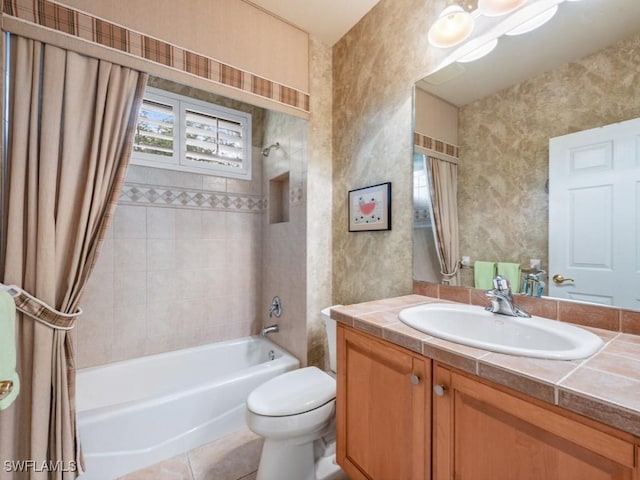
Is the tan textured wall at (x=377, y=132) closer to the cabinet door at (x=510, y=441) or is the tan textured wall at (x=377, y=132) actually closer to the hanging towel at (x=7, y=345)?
the cabinet door at (x=510, y=441)

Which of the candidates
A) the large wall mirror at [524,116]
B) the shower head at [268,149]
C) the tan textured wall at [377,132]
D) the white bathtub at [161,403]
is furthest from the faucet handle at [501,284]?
the shower head at [268,149]

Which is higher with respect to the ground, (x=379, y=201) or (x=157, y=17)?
(x=157, y=17)

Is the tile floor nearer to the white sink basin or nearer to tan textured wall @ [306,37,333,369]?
tan textured wall @ [306,37,333,369]

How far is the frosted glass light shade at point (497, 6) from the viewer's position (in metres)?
1.05

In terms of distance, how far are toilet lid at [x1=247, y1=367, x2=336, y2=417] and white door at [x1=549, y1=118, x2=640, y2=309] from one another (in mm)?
1059

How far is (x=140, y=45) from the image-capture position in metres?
1.37

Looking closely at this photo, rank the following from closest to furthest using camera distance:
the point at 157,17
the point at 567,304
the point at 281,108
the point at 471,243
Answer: the point at 567,304 < the point at 471,243 < the point at 157,17 < the point at 281,108

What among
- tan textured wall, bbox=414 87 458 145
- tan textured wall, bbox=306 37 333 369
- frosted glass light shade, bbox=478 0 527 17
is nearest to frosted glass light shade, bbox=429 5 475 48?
frosted glass light shade, bbox=478 0 527 17

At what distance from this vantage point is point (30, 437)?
110 centimetres

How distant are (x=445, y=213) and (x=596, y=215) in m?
0.53

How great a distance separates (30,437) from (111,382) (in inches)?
32.7

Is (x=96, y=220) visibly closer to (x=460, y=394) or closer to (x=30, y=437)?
(x=30, y=437)

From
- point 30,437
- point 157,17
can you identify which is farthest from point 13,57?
point 30,437

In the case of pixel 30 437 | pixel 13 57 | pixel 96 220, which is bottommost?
pixel 30 437
